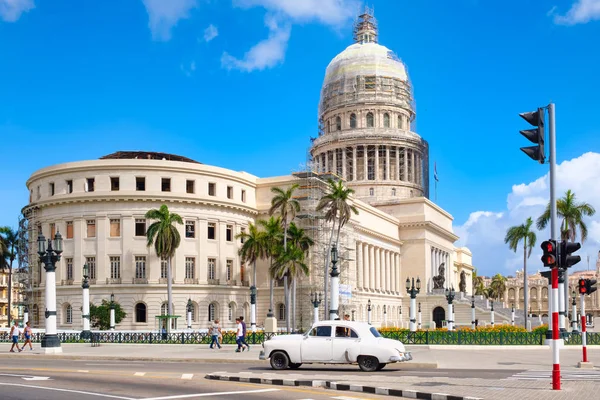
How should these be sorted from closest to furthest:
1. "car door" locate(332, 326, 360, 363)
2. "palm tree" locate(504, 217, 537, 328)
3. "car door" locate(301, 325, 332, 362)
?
"car door" locate(332, 326, 360, 363)
"car door" locate(301, 325, 332, 362)
"palm tree" locate(504, 217, 537, 328)

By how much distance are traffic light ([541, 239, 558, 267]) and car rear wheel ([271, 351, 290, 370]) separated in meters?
10.6

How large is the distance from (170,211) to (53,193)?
12.6 metres

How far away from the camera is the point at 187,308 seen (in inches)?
3167

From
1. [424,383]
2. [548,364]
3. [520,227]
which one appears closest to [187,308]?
[520,227]

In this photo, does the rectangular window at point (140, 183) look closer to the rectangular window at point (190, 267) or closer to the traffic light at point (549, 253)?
the rectangular window at point (190, 267)

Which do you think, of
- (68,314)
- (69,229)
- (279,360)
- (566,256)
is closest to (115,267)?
(69,229)

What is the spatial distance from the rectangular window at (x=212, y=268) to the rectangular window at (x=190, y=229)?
3302 mm

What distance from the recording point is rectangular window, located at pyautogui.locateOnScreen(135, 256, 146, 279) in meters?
79.8

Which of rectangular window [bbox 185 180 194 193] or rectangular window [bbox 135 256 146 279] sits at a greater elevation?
rectangular window [bbox 185 180 194 193]

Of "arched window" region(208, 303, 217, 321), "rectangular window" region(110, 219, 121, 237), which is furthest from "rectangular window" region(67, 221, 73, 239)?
"arched window" region(208, 303, 217, 321)

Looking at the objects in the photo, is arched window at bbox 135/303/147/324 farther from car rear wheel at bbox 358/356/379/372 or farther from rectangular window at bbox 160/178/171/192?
car rear wheel at bbox 358/356/379/372

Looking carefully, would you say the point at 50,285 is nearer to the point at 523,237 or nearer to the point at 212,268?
the point at 212,268

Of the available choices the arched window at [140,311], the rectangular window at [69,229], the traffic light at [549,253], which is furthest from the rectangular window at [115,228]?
the traffic light at [549,253]

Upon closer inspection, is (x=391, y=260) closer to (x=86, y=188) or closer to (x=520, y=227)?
(x=520, y=227)
